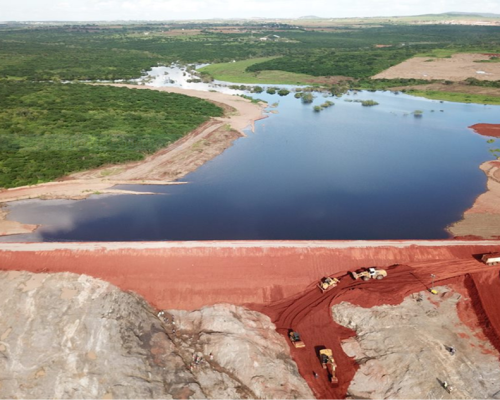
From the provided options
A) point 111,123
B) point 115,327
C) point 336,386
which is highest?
point 111,123

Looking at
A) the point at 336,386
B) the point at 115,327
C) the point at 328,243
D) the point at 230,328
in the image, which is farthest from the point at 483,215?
the point at 115,327

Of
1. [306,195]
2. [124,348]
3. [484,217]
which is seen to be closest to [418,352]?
[124,348]

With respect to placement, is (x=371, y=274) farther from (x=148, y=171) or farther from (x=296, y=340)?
(x=148, y=171)

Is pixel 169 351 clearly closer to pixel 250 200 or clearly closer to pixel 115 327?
pixel 115 327

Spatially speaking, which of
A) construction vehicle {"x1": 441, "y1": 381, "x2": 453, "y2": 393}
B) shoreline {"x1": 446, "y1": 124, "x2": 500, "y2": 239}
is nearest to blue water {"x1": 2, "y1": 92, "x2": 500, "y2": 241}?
shoreline {"x1": 446, "y1": 124, "x2": 500, "y2": 239}

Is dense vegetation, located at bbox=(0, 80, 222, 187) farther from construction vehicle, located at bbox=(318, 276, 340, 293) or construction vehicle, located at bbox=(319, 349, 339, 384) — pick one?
construction vehicle, located at bbox=(319, 349, 339, 384)

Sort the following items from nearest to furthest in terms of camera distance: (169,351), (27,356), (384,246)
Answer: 1. (27,356)
2. (169,351)
3. (384,246)

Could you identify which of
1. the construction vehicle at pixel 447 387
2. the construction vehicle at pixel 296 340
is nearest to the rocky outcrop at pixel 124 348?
the construction vehicle at pixel 296 340
